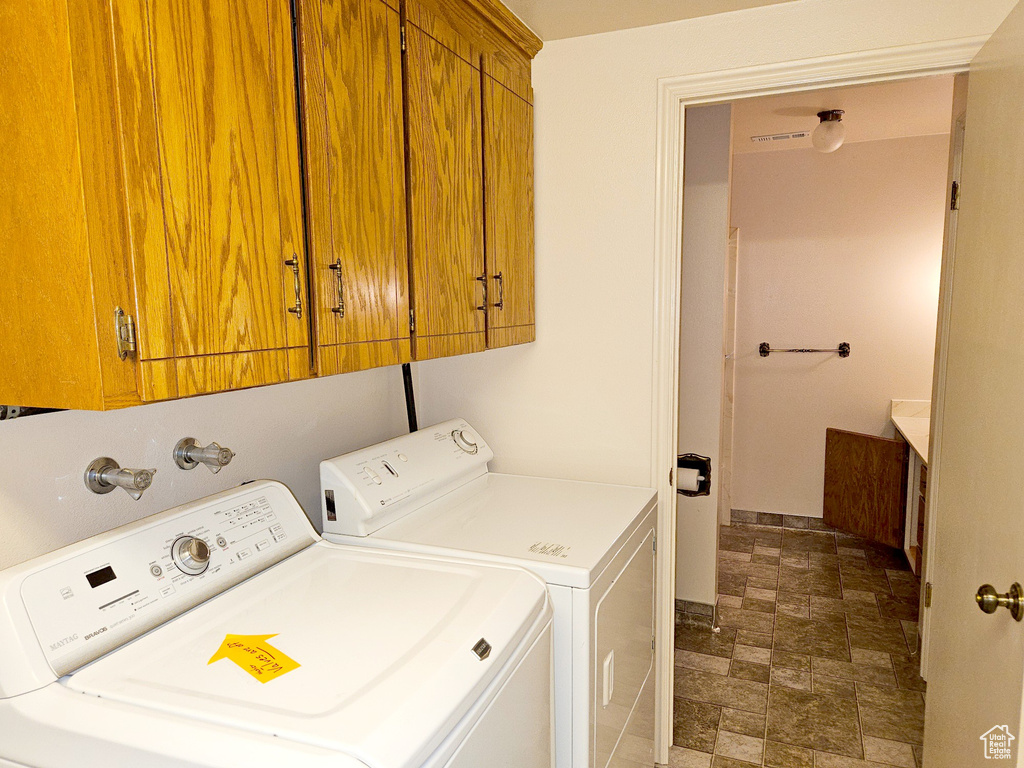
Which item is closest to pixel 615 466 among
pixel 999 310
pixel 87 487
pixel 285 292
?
pixel 999 310

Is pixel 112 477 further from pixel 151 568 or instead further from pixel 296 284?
pixel 296 284

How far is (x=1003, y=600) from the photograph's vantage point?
119 cm

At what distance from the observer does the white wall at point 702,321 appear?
2908 mm

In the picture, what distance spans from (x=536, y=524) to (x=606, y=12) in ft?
4.50

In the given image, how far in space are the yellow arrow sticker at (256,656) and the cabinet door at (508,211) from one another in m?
1.00

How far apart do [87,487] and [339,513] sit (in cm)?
52

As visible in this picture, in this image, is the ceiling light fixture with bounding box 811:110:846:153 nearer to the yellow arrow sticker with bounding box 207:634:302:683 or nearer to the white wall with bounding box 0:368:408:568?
the white wall with bounding box 0:368:408:568

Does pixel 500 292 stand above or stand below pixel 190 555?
above

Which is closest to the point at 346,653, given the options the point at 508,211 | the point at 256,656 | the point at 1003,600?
the point at 256,656

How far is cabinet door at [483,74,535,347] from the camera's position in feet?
5.92

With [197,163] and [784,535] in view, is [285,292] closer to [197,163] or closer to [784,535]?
[197,163]

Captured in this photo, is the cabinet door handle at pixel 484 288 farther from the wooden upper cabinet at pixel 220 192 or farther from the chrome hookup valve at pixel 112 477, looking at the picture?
the chrome hookup valve at pixel 112 477

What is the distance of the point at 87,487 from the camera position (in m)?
1.20

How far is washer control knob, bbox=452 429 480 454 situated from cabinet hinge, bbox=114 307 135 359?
1193mm
